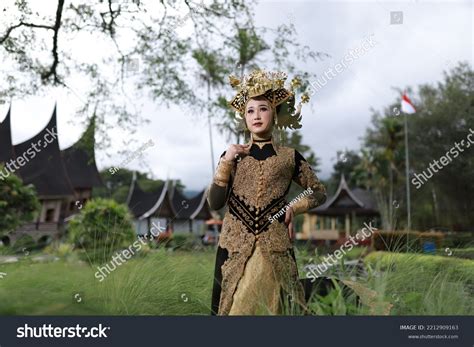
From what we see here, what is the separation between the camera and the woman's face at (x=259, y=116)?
3.13 m

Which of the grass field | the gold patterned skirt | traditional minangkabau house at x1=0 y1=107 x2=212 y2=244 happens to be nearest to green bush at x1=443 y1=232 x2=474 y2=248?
the grass field

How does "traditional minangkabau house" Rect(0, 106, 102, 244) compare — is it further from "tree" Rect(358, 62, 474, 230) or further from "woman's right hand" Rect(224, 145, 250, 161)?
"tree" Rect(358, 62, 474, 230)

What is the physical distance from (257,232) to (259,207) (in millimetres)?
141

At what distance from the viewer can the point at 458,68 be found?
19.6 meters

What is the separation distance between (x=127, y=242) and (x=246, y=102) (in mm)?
6431

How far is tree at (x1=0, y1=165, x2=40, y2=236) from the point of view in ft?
31.4

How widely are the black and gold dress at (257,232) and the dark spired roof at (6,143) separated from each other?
25.3 ft

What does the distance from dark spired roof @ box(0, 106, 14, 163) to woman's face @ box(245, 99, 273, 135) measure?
7.66m

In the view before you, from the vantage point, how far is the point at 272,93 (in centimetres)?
320

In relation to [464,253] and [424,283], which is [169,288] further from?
[464,253]

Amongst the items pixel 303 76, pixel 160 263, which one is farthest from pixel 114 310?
pixel 303 76

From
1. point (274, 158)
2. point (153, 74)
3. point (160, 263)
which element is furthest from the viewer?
point (153, 74)

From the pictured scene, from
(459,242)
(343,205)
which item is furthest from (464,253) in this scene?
(343,205)
